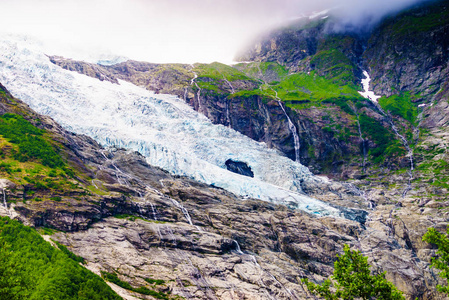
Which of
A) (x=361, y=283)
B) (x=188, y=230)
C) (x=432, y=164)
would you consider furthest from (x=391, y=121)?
(x=361, y=283)

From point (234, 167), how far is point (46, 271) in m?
65.7

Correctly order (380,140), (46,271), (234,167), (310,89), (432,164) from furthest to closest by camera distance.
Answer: (310,89) → (380,140) → (432,164) → (234,167) → (46,271)

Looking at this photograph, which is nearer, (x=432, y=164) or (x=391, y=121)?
(x=432, y=164)

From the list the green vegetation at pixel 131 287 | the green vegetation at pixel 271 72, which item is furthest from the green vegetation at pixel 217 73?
the green vegetation at pixel 131 287

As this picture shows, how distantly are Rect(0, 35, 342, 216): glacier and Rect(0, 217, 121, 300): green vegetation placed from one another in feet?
149

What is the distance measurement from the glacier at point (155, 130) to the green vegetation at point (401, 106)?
6015cm

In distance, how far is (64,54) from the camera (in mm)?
155000

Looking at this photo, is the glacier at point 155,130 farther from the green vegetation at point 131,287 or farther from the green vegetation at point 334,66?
the green vegetation at point 334,66

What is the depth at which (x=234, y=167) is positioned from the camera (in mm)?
90312

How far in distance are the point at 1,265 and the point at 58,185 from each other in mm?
27517

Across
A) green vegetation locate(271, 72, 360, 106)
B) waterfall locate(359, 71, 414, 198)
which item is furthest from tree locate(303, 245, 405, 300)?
green vegetation locate(271, 72, 360, 106)

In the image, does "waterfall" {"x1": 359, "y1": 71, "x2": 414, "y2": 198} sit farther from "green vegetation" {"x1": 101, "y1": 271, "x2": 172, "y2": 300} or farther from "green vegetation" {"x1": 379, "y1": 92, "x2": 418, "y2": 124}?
"green vegetation" {"x1": 101, "y1": 271, "x2": 172, "y2": 300}

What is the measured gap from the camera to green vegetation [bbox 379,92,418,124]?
12400 cm

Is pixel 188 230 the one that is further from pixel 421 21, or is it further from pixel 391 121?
pixel 421 21
